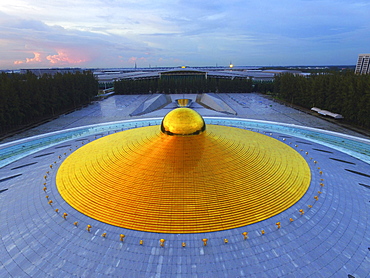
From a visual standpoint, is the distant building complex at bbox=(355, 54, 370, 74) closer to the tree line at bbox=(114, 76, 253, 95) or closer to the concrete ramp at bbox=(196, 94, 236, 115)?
the tree line at bbox=(114, 76, 253, 95)

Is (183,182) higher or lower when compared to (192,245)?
higher

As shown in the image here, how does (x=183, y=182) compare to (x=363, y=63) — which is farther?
(x=363, y=63)

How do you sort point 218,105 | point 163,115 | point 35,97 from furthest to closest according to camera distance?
point 218,105, point 163,115, point 35,97

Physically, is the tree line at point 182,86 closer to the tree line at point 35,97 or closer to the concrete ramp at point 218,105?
the concrete ramp at point 218,105

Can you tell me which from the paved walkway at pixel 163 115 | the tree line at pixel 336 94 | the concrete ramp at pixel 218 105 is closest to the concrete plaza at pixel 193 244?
the paved walkway at pixel 163 115

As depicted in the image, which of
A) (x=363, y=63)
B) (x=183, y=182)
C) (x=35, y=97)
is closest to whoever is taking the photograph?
(x=183, y=182)

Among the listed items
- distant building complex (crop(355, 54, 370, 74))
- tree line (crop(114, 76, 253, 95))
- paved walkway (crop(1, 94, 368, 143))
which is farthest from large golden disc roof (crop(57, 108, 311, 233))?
distant building complex (crop(355, 54, 370, 74))

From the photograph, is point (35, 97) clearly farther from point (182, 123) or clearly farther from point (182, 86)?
point (182, 86)

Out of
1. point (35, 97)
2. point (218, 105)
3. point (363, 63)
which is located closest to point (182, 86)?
point (218, 105)
